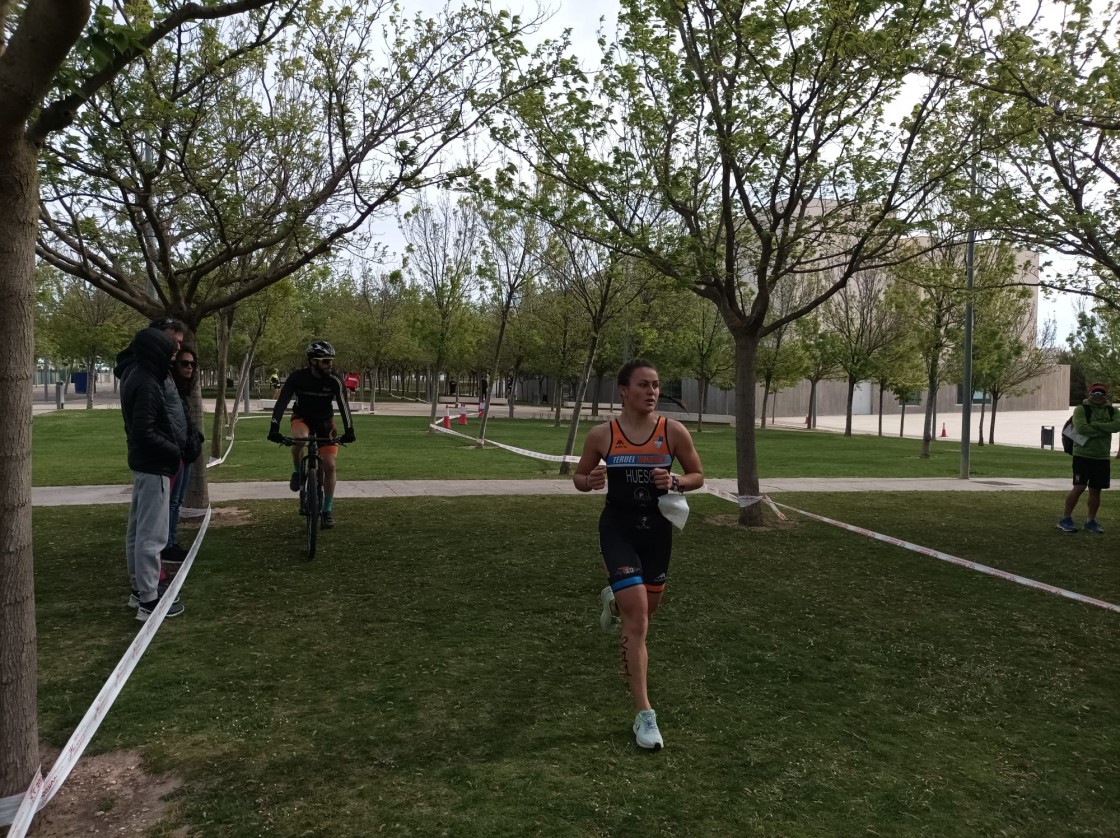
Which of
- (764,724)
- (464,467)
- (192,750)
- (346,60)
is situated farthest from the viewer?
(464,467)

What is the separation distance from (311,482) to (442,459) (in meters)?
10.0

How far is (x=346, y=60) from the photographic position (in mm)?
8469

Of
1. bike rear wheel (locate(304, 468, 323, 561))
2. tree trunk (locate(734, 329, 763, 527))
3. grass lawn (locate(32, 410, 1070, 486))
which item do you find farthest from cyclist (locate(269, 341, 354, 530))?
grass lawn (locate(32, 410, 1070, 486))

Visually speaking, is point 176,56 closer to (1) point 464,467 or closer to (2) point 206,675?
(2) point 206,675

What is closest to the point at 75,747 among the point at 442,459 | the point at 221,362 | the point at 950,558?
the point at 950,558

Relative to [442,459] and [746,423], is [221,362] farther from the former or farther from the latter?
[746,423]

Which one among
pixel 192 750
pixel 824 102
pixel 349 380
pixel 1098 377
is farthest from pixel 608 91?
pixel 1098 377

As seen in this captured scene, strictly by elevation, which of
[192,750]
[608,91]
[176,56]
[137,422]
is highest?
[608,91]

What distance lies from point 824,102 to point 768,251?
168 centimetres

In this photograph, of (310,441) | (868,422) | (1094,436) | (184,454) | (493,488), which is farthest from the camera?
(868,422)

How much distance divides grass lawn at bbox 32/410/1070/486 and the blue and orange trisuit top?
33.0 ft

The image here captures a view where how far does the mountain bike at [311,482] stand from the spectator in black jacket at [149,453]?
180 centimetres

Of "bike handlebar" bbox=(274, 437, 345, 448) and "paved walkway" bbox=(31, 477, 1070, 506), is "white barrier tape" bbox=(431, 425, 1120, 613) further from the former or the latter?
"bike handlebar" bbox=(274, 437, 345, 448)

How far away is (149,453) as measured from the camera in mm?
5172
